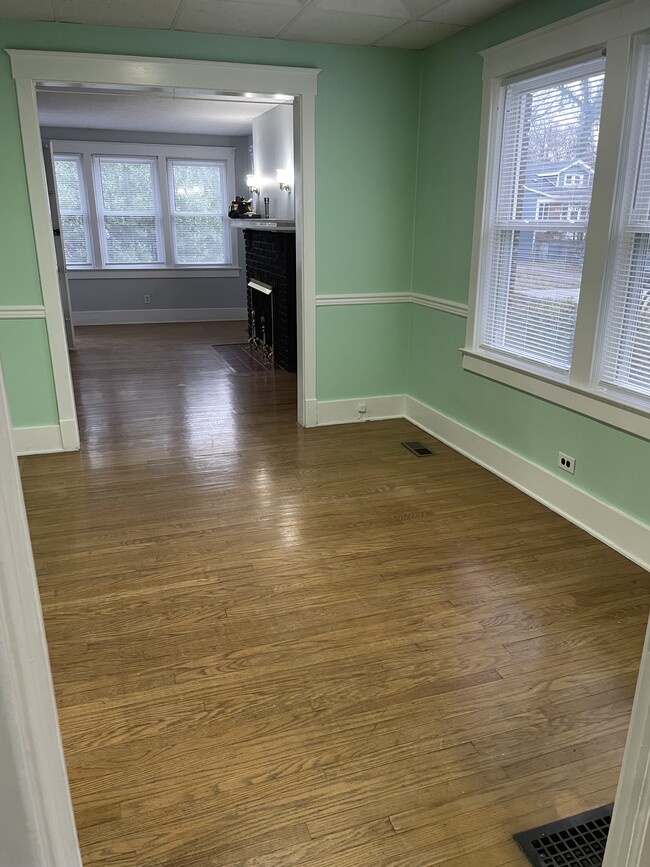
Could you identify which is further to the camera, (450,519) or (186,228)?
(186,228)

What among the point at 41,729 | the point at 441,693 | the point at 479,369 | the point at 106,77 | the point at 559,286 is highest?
the point at 106,77

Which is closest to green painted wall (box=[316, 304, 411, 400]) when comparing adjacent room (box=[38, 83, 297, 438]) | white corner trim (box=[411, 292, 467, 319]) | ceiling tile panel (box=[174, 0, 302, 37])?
white corner trim (box=[411, 292, 467, 319])

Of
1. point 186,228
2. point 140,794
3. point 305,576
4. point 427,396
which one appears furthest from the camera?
point 186,228

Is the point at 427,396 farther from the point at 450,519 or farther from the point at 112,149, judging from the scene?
the point at 112,149

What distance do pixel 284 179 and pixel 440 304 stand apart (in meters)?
3.04

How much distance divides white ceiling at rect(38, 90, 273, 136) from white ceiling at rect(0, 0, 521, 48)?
83.5 inches

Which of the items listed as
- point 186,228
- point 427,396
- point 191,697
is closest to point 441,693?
point 191,697

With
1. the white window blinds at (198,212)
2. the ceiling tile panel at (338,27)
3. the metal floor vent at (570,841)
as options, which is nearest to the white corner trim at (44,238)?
the ceiling tile panel at (338,27)

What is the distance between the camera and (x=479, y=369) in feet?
12.9

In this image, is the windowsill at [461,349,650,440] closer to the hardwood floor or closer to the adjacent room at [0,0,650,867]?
the adjacent room at [0,0,650,867]

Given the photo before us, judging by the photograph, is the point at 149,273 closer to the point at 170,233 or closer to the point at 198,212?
the point at 170,233

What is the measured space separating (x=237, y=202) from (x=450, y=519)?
561 cm

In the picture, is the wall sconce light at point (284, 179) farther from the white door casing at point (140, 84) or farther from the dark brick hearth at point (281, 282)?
the white door casing at point (140, 84)

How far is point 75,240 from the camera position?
354 inches
